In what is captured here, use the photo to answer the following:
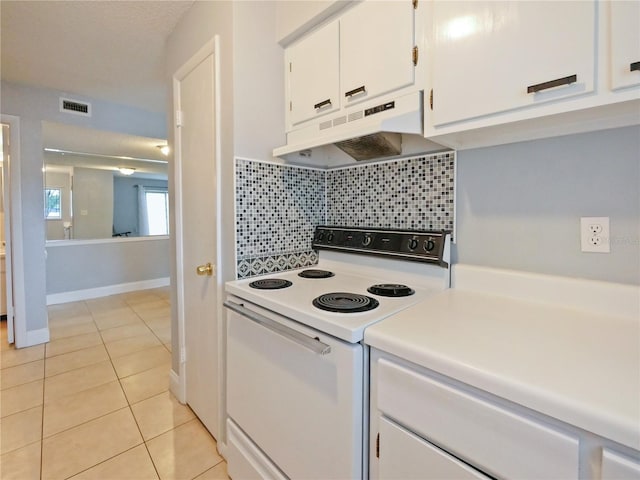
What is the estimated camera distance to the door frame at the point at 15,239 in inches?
104

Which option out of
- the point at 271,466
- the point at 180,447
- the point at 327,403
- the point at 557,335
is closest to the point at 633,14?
the point at 557,335

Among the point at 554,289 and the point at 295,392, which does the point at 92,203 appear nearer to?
the point at 295,392

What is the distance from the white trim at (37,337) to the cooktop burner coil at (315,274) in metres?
2.85

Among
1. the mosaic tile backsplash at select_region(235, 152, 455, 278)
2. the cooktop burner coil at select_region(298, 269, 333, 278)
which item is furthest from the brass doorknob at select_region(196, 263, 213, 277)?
the cooktop burner coil at select_region(298, 269, 333, 278)

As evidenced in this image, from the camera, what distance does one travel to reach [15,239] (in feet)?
8.80

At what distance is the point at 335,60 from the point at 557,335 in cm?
129

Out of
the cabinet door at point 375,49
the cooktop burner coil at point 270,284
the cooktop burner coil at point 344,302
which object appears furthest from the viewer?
the cooktop burner coil at point 270,284

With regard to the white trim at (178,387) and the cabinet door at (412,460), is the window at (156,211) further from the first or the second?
the cabinet door at (412,460)

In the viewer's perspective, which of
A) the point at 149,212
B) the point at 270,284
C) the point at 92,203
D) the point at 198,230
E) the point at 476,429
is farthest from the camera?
the point at 149,212

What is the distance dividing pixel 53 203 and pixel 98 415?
4.68m

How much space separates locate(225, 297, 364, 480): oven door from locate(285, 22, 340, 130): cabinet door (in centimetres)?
95

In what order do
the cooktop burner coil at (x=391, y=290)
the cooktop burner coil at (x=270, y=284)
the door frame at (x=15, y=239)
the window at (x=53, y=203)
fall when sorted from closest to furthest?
the cooktop burner coil at (x=391, y=290)
the cooktop burner coil at (x=270, y=284)
the door frame at (x=15, y=239)
the window at (x=53, y=203)

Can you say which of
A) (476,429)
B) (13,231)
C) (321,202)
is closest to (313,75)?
(321,202)

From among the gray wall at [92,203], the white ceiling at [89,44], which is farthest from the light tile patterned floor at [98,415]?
the gray wall at [92,203]
